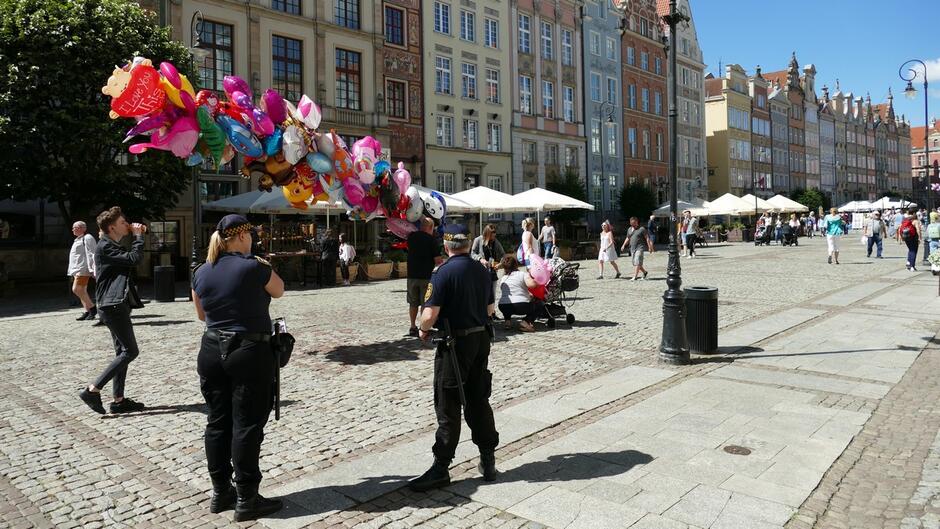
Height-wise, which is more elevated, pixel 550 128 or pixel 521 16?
pixel 521 16

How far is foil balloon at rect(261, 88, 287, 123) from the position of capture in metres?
9.17

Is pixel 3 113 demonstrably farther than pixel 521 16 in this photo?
No

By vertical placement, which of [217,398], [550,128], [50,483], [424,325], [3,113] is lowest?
[50,483]

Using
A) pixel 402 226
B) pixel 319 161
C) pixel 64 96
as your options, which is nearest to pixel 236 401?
pixel 319 161

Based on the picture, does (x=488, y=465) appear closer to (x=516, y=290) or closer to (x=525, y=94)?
(x=516, y=290)

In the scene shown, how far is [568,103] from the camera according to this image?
43.4m

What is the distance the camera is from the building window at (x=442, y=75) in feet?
113

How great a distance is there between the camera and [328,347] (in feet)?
32.7

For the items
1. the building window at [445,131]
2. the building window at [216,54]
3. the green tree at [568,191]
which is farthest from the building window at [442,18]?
the building window at [216,54]

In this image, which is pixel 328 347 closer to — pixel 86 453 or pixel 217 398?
pixel 86 453

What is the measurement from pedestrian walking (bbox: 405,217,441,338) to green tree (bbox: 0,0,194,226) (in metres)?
10.6

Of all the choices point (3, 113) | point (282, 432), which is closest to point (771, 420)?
point (282, 432)

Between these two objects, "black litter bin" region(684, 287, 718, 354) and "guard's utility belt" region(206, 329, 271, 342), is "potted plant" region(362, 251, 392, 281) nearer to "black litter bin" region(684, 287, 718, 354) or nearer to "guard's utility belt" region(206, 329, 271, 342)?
"black litter bin" region(684, 287, 718, 354)

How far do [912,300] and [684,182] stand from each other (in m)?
43.5
